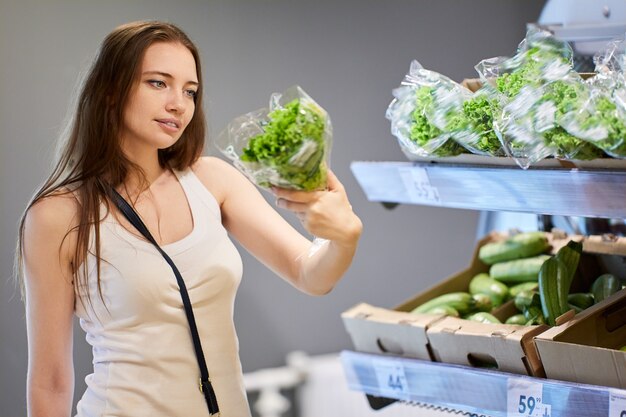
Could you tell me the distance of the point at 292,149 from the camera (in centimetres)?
175

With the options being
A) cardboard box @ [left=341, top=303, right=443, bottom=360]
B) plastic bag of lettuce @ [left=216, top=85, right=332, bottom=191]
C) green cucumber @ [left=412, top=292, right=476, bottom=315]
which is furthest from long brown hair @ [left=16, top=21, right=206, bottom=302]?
green cucumber @ [left=412, top=292, right=476, bottom=315]

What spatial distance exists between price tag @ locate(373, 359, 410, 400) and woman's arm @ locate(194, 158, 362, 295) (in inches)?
15.5

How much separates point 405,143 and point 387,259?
202cm

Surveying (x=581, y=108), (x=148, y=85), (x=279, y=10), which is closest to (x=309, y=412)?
(x=279, y=10)

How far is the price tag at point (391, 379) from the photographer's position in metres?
2.48

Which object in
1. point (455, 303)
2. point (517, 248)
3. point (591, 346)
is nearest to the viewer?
point (591, 346)

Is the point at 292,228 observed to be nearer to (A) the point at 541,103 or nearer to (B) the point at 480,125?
(B) the point at 480,125

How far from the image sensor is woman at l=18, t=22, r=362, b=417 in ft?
7.08

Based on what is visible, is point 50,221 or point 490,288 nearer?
point 50,221

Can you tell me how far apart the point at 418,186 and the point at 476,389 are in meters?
0.55

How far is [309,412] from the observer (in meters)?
4.29

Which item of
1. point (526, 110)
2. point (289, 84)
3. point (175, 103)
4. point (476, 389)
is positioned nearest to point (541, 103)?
point (526, 110)

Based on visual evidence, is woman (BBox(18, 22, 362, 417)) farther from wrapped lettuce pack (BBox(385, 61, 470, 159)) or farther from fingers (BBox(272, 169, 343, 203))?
wrapped lettuce pack (BBox(385, 61, 470, 159))

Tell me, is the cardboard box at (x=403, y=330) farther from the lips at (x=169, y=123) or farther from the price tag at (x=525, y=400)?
the lips at (x=169, y=123)
